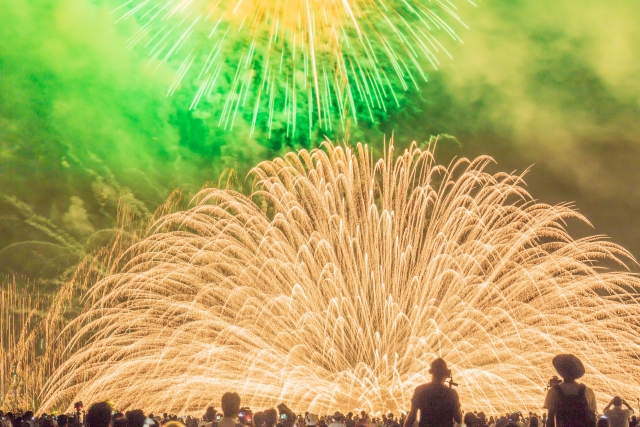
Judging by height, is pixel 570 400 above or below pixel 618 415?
below

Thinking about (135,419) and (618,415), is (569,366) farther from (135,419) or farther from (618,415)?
(618,415)

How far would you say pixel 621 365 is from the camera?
30516mm

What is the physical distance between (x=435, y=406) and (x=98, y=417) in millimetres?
2845

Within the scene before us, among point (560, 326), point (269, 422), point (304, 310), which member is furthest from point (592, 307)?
point (269, 422)

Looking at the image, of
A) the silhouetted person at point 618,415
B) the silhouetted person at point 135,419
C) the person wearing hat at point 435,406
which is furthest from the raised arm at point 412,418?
the silhouetted person at point 618,415

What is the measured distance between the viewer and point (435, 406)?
5656 mm

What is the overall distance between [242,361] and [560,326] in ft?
44.8

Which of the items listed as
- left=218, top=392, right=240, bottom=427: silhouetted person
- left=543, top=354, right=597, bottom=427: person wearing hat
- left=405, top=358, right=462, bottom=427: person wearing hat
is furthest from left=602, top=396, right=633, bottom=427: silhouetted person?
left=218, top=392, right=240, bottom=427: silhouetted person

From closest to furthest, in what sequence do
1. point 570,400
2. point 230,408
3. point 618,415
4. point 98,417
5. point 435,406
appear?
point 435,406 < point 98,417 < point 570,400 < point 230,408 < point 618,415

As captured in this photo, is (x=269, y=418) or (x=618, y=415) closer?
(x=269, y=418)

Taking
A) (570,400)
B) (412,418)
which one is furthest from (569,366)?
(412,418)

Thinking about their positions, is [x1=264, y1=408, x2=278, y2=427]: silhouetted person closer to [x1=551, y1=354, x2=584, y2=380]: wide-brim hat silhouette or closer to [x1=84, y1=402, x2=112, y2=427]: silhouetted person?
[x1=84, y1=402, x2=112, y2=427]: silhouetted person

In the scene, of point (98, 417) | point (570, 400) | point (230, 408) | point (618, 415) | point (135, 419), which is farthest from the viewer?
point (618, 415)

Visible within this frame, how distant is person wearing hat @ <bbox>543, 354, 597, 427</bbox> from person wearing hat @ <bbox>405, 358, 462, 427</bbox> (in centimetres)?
99
